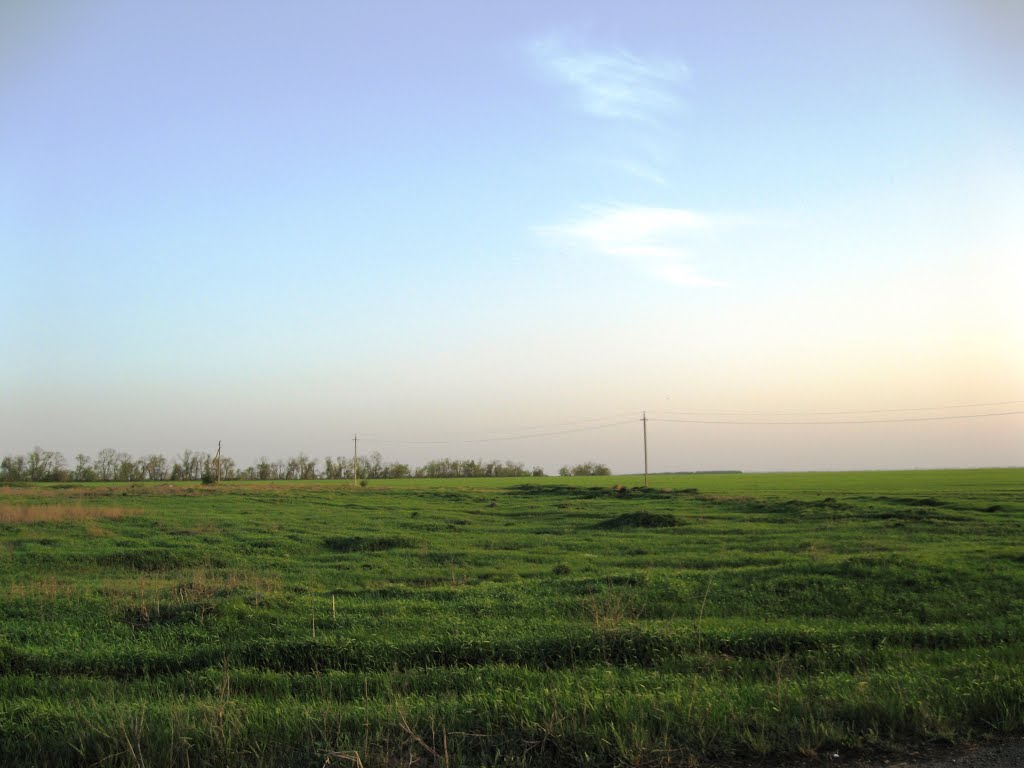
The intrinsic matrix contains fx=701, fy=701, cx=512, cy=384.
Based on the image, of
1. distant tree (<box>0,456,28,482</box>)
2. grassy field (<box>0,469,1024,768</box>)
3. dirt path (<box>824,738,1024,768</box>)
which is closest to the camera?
dirt path (<box>824,738,1024,768</box>)

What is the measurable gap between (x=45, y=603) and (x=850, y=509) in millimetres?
32356

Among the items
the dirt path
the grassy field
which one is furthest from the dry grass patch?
the dirt path

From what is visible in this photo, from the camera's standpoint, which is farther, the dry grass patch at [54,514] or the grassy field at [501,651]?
the dry grass patch at [54,514]

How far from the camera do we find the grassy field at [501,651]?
5469 millimetres

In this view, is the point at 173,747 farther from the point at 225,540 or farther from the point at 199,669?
the point at 225,540

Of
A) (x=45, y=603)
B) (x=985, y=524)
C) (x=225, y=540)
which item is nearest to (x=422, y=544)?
(x=225, y=540)

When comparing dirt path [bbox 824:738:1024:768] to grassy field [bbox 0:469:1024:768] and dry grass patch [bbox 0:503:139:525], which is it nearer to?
grassy field [bbox 0:469:1024:768]

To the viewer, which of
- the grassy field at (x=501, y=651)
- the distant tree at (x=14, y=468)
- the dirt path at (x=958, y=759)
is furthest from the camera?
the distant tree at (x=14, y=468)

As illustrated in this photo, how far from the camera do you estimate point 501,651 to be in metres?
8.91

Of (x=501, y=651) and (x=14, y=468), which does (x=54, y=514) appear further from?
(x=14, y=468)

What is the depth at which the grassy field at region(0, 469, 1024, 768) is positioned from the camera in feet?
17.9

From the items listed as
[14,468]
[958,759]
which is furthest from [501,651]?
[14,468]

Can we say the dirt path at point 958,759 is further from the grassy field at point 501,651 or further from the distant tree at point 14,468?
the distant tree at point 14,468

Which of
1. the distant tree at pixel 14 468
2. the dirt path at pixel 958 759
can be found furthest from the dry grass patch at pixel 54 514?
the distant tree at pixel 14 468
